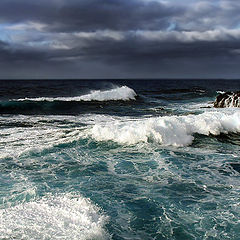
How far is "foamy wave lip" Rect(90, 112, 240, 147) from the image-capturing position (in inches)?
512

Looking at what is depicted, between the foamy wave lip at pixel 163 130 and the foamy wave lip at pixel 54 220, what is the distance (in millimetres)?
6248

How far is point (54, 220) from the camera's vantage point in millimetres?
6199

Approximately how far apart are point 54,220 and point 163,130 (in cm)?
809

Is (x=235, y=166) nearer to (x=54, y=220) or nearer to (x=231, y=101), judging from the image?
(x=54, y=220)

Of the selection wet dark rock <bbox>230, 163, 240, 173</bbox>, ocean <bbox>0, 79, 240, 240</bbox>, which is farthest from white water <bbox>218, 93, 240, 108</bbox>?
wet dark rock <bbox>230, 163, 240, 173</bbox>

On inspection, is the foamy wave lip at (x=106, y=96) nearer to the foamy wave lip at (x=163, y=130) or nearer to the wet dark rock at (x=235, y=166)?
the foamy wave lip at (x=163, y=130)

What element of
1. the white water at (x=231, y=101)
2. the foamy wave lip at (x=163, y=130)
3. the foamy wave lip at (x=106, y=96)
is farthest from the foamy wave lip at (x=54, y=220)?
the foamy wave lip at (x=106, y=96)

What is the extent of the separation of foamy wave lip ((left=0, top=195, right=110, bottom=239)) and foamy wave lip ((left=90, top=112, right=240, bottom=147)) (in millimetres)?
6248

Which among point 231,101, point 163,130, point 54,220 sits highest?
point 231,101

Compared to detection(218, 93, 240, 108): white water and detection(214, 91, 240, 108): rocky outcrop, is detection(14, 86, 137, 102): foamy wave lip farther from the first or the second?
detection(218, 93, 240, 108): white water

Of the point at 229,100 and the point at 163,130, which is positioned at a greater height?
the point at 229,100

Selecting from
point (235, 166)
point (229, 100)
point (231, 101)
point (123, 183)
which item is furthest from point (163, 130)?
point (229, 100)

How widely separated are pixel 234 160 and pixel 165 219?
204 inches

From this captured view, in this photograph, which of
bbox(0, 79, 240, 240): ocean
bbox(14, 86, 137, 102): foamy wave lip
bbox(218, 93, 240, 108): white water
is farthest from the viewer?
bbox(14, 86, 137, 102): foamy wave lip
